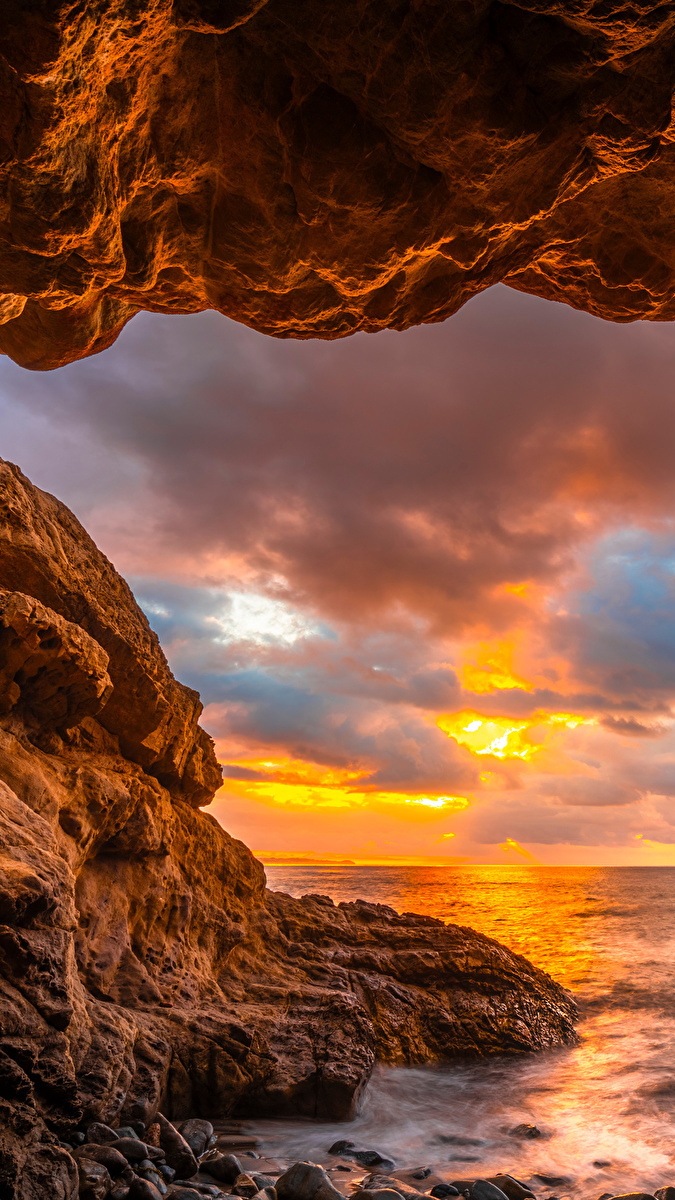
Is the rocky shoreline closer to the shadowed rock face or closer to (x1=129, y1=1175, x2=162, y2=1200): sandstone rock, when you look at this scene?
(x1=129, y1=1175, x2=162, y2=1200): sandstone rock

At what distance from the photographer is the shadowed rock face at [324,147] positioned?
12.3ft

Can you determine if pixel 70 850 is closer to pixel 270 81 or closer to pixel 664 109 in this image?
pixel 270 81

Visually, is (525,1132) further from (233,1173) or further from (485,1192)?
(233,1173)

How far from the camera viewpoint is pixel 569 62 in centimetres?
416

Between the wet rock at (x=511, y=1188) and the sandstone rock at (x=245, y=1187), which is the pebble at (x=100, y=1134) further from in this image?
the wet rock at (x=511, y=1188)

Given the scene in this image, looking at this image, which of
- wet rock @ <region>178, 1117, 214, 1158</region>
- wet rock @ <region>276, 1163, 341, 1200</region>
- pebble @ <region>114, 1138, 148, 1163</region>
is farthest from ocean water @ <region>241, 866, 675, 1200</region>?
pebble @ <region>114, 1138, 148, 1163</region>

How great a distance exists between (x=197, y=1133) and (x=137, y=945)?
2372 millimetres

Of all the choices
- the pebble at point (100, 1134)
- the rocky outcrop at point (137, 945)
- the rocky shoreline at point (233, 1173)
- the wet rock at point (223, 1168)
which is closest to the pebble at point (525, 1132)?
the rocky shoreline at point (233, 1173)

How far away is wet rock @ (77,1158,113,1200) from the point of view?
4.48m

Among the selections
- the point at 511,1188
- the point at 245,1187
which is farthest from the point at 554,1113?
the point at 245,1187

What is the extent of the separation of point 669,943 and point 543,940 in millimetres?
5381

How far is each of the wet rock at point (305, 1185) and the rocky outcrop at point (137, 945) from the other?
5.77ft

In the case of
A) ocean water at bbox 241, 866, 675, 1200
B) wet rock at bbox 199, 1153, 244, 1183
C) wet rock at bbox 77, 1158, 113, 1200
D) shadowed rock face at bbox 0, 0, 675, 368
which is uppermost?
shadowed rock face at bbox 0, 0, 675, 368

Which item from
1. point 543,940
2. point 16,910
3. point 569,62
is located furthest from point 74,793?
point 543,940
